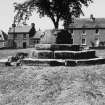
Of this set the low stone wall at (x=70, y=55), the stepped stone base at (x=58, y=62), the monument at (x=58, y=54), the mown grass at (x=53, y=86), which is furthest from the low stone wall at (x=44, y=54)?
the mown grass at (x=53, y=86)

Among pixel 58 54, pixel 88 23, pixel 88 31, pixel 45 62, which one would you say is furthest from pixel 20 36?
pixel 45 62

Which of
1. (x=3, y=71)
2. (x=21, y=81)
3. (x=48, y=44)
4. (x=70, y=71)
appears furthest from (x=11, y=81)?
(x=48, y=44)

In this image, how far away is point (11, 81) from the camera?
11203mm

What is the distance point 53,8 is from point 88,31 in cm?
3132

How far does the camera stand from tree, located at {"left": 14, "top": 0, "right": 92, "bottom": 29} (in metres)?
23.4

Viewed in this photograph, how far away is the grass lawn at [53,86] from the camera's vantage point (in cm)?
891

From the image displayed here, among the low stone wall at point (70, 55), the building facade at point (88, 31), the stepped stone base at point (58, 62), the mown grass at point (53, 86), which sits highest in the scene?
the building facade at point (88, 31)

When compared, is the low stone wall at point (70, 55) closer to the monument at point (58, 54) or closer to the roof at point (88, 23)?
the monument at point (58, 54)

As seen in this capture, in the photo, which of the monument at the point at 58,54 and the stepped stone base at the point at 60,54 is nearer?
the monument at the point at 58,54

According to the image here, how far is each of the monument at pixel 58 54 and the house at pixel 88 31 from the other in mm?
36600

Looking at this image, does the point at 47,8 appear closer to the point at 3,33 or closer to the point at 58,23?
the point at 58,23

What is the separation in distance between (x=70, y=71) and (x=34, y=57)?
4210mm

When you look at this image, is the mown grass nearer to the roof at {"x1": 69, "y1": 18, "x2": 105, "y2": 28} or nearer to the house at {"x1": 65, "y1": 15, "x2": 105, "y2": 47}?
the house at {"x1": 65, "y1": 15, "x2": 105, "y2": 47}

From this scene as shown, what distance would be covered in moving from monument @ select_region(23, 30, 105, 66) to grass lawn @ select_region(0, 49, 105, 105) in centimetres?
142
